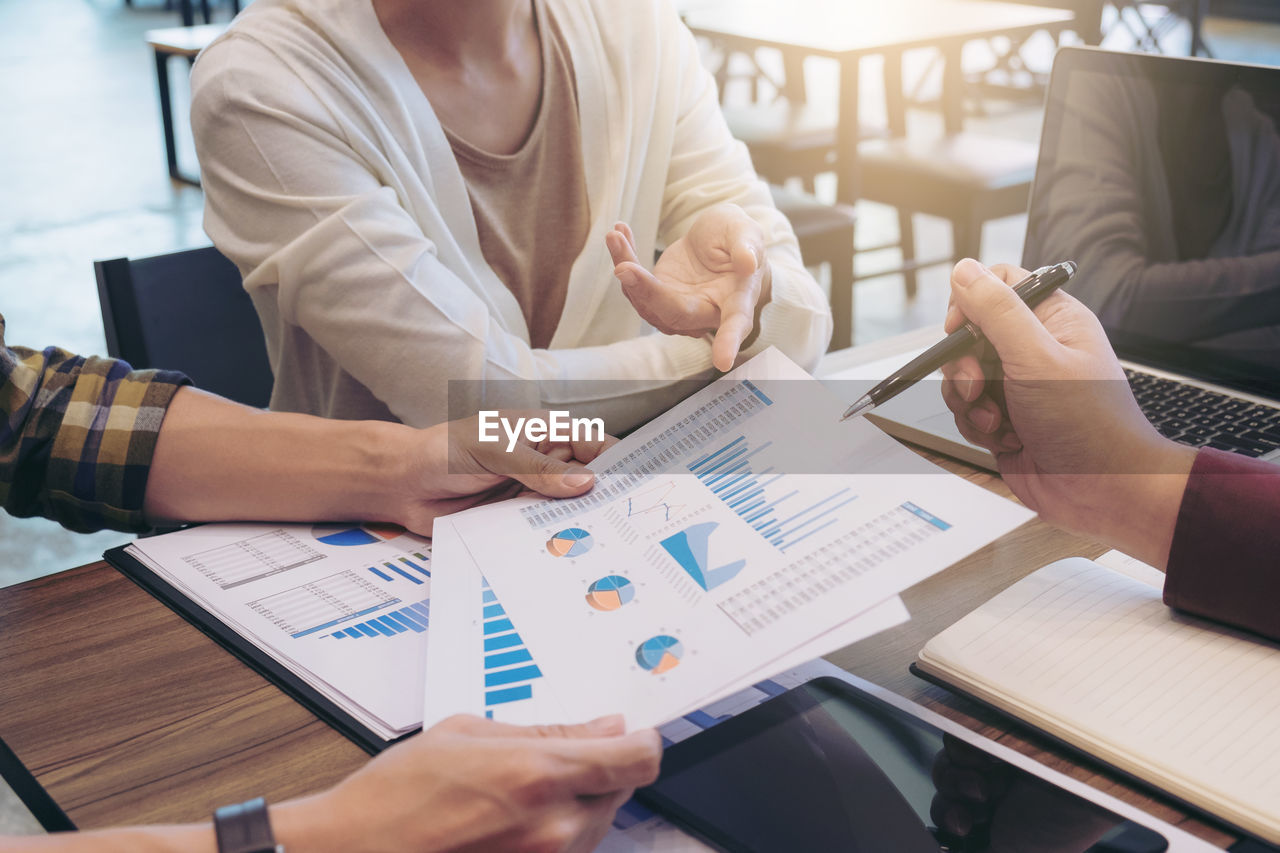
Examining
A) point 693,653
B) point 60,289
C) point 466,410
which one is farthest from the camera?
point 60,289

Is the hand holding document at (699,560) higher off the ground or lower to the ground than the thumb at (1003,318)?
lower

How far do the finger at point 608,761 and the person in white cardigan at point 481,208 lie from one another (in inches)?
16.2

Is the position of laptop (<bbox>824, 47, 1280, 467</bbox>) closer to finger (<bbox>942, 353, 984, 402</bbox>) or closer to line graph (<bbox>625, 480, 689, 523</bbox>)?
finger (<bbox>942, 353, 984, 402</bbox>)

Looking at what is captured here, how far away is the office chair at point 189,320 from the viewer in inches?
47.9

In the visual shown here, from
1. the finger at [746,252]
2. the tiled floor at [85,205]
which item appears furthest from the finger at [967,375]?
the tiled floor at [85,205]

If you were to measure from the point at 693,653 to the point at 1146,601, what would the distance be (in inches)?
13.8

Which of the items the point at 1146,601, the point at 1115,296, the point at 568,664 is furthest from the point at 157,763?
the point at 1115,296

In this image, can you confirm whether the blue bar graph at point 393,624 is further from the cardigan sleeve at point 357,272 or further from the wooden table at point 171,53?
the wooden table at point 171,53

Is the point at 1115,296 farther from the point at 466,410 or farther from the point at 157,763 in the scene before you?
the point at 157,763

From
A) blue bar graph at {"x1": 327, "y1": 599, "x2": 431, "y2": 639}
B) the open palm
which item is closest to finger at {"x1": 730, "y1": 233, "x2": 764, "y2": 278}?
the open palm

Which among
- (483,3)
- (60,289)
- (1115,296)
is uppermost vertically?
(483,3)

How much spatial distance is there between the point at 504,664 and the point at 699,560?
138 mm

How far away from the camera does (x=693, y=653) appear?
588mm

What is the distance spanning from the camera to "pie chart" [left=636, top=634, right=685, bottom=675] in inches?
23.1
